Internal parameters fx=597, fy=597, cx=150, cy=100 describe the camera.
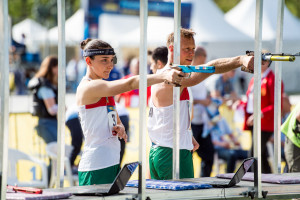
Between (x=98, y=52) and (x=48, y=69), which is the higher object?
(x=48, y=69)

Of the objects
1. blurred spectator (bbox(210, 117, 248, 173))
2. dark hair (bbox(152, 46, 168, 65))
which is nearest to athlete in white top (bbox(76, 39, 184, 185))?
dark hair (bbox(152, 46, 168, 65))

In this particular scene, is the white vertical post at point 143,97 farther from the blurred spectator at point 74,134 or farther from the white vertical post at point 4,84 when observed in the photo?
the blurred spectator at point 74,134

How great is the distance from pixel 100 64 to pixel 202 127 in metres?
3.83

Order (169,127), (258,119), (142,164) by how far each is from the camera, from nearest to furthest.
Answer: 1. (142,164)
2. (258,119)
3. (169,127)

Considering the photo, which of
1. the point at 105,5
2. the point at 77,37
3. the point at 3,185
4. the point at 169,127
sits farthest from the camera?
the point at 77,37

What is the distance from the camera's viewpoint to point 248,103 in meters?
7.41

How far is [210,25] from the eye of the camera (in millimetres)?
15164

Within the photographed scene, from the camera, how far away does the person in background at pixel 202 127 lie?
7571 millimetres

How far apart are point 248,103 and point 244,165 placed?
13.2 ft

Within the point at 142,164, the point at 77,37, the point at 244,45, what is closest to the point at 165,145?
the point at 142,164

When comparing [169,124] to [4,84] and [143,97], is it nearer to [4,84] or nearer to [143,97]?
[143,97]

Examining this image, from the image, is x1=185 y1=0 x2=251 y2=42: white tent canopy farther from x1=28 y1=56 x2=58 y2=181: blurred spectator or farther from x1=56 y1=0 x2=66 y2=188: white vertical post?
x1=56 y1=0 x2=66 y2=188: white vertical post

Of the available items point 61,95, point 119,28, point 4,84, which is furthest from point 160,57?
point 119,28

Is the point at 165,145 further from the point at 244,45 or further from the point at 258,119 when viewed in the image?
the point at 244,45
